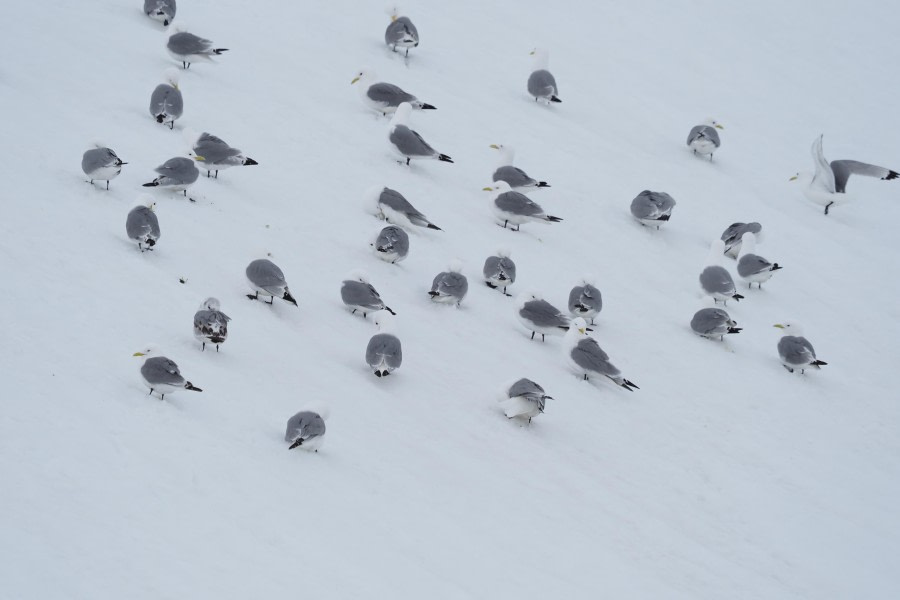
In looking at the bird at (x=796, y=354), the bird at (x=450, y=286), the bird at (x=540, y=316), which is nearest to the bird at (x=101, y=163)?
the bird at (x=450, y=286)

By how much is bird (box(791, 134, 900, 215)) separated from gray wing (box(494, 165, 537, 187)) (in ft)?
20.2

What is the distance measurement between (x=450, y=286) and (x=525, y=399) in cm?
205

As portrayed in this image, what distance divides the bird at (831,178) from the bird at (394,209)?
27.5ft

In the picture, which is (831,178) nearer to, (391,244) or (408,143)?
(408,143)

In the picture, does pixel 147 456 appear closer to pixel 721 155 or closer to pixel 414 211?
pixel 414 211

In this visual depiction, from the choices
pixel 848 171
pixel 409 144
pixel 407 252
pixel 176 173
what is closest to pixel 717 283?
pixel 407 252

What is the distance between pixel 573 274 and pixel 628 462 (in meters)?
3.70

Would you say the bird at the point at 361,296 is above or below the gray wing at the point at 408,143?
below

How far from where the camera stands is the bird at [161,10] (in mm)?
17078

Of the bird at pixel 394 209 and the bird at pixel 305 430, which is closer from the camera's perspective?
the bird at pixel 305 430

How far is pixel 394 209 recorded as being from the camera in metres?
13.4

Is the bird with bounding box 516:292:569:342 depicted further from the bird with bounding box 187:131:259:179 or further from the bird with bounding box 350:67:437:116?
the bird with bounding box 350:67:437:116

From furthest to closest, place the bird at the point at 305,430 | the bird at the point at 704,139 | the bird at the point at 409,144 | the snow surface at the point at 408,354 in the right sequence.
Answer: the bird at the point at 704,139 < the bird at the point at 409,144 < the bird at the point at 305,430 < the snow surface at the point at 408,354

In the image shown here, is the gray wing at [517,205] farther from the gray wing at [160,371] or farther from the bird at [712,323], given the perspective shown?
the gray wing at [160,371]
